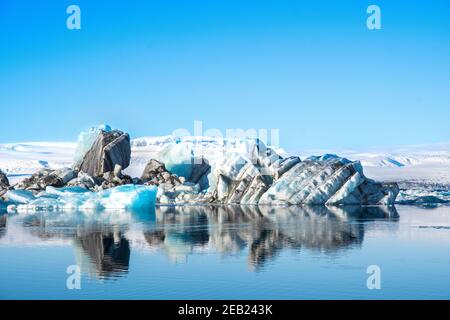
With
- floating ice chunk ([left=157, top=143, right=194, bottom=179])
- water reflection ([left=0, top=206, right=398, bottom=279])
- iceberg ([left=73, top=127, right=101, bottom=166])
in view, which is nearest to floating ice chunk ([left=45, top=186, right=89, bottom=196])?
iceberg ([left=73, top=127, right=101, bottom=166])

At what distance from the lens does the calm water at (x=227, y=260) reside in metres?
11.7

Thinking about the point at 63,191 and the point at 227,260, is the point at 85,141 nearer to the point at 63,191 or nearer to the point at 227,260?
the point at 63,191

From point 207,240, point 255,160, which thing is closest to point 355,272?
point 207,240

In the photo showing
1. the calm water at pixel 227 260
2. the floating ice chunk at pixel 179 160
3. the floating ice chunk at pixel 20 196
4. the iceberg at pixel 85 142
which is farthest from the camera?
the floating ice chunk at pixel 179 160

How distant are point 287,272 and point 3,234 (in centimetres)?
1195

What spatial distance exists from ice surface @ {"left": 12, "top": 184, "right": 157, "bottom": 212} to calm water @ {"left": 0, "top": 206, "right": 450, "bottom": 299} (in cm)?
1122

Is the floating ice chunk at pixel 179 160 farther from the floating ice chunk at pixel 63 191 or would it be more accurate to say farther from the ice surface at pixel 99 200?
the ice surface at pixel 99 200

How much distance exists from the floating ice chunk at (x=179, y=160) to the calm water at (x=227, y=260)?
25.1 meters

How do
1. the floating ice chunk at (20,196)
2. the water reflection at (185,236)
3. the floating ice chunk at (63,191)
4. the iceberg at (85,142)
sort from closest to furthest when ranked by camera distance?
the water reflection at (185,236)
the floating ice chunk at (63,191)
the floating ice chunk at (20,196)
the iceberg at (85,142)

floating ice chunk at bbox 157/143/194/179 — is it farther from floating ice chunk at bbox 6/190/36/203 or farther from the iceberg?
floating ice chunk at bbox 6/190/36/203

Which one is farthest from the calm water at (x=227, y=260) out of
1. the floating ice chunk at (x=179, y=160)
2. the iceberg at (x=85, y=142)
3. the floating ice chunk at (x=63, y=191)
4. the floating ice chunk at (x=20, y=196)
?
the floating ice chunk at (x=179, y=160)

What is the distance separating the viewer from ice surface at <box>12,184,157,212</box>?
36.9 m
